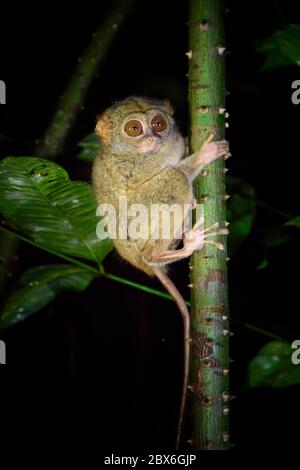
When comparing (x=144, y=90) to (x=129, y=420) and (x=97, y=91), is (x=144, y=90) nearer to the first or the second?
(x=97, y=91)

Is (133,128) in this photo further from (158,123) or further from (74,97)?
(74,97)

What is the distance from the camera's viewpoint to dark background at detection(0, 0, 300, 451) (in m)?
4.16

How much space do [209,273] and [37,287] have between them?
3.87 ft

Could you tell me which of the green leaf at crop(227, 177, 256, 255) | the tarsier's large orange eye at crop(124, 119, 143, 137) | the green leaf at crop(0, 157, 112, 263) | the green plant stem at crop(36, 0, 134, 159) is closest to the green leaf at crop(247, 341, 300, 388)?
the green leaf at crop(227, 177, 256, 255)

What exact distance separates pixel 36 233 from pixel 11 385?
253cm

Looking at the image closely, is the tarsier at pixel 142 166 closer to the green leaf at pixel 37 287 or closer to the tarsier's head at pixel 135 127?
the tarsier's head at pixel 135 127

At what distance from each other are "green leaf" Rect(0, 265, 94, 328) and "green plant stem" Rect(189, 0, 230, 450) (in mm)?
1015

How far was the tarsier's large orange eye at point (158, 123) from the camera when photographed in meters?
2.80

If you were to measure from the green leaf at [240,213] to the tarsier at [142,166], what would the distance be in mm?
437

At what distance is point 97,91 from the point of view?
5285 mm

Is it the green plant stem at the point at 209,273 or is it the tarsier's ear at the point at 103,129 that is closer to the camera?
the green plant stem at the point at 209,273

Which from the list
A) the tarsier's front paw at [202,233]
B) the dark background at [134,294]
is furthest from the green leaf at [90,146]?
the dark background at [134,294]

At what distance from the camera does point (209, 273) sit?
1798 millimetres

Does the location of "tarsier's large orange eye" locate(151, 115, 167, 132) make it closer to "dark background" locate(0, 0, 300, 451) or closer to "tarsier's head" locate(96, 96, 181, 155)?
"tarsier's head" locate(96, 96, 181, 155)
